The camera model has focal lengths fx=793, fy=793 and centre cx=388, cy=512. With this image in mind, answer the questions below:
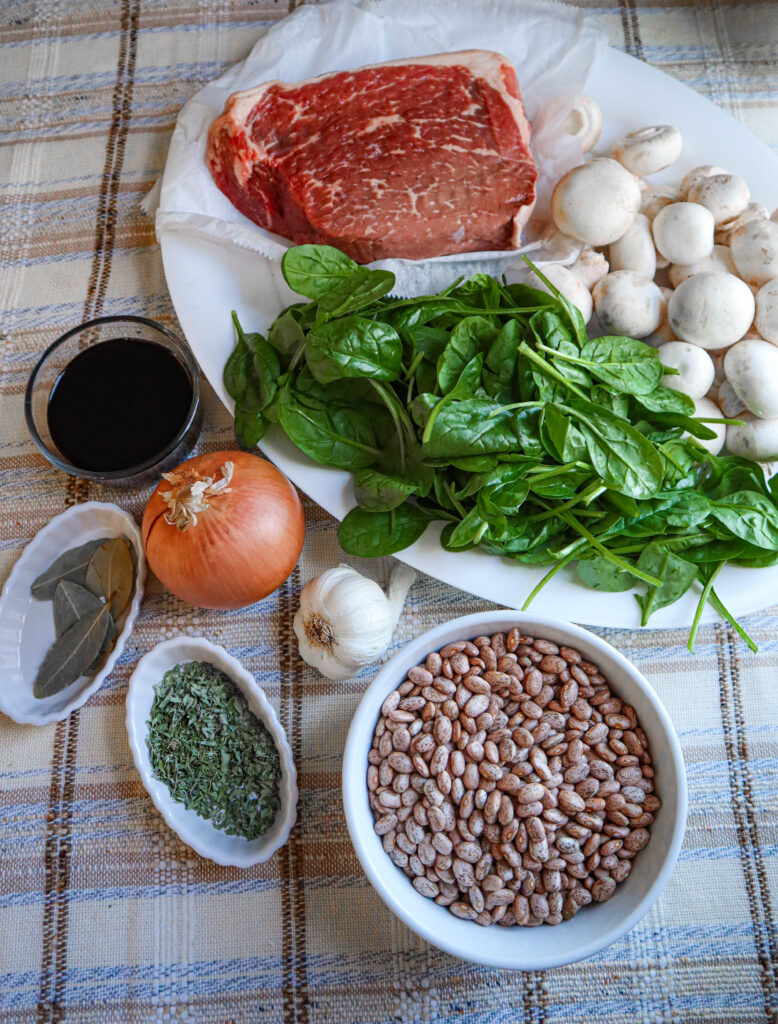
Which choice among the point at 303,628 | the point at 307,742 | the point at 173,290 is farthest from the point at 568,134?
the point at 307,742

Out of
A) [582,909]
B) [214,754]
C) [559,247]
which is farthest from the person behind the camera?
[559,247]

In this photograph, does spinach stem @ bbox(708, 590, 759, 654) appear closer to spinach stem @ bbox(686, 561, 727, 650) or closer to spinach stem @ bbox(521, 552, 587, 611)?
spinach stem @ bbox(686, 561, 727, 650)

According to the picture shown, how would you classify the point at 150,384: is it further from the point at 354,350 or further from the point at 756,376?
the point at 756,376

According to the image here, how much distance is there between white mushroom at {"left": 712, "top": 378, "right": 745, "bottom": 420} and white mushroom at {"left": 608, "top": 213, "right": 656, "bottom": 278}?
15cm

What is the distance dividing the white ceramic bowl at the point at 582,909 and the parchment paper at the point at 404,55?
49cm

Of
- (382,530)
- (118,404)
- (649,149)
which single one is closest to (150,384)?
(118,404)

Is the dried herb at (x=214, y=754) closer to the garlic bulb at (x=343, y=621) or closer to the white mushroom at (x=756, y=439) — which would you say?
the garlic bulb at (x=343, y=621)

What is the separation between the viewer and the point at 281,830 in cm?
87

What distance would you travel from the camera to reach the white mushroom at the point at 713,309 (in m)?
0.91

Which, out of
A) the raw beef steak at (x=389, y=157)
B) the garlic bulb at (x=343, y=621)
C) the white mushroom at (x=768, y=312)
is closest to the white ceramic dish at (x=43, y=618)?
the garlic bulb at (x=343, y=621)

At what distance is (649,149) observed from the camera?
0.98 meters

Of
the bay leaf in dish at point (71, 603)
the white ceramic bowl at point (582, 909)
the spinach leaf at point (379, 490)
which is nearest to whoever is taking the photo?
the white ceramic bowl at point (582, 909)

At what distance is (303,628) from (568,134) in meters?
0.71

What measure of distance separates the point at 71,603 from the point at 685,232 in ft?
2.81
